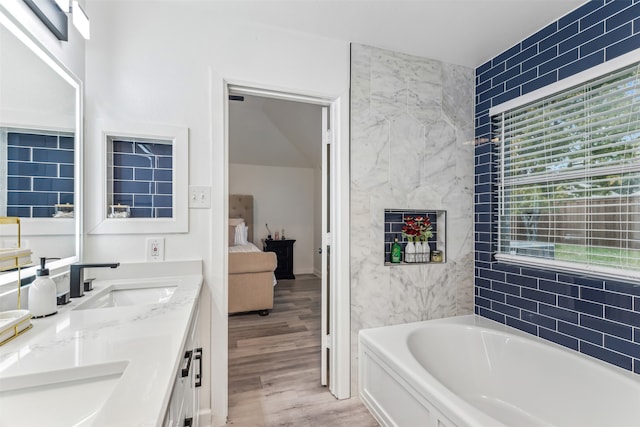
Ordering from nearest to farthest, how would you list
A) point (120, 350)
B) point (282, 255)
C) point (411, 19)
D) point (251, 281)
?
point (120, 350), point (411, 19), point (251, 281), point (282, 255)

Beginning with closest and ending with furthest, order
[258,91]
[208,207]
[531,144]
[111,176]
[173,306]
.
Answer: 1. [173,306]
2. [111,176]
3. [208,207]
4. [258,91]
5. [531,144]

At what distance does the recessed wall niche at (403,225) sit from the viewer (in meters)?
2.33

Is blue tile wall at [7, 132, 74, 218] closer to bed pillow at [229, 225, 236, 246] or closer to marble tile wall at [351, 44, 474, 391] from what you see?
marble tile wall at [351, 44, 474, 391]

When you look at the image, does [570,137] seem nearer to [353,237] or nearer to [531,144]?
[531,144]

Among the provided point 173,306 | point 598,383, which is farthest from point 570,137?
point 173,306

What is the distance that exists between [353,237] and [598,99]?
1.61 meters

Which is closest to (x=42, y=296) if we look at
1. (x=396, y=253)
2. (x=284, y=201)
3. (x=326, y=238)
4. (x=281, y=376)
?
(x=326, y=238)

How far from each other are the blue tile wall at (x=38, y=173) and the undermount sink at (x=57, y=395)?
2.07 ft

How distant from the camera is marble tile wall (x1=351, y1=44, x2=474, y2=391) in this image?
212 cm

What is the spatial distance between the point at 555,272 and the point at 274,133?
459 cm

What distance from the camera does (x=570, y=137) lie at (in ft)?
6.01

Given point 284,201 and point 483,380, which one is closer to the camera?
point 483,380

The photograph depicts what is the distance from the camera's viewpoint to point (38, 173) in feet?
3.94

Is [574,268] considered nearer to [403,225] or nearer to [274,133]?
[403,225]
